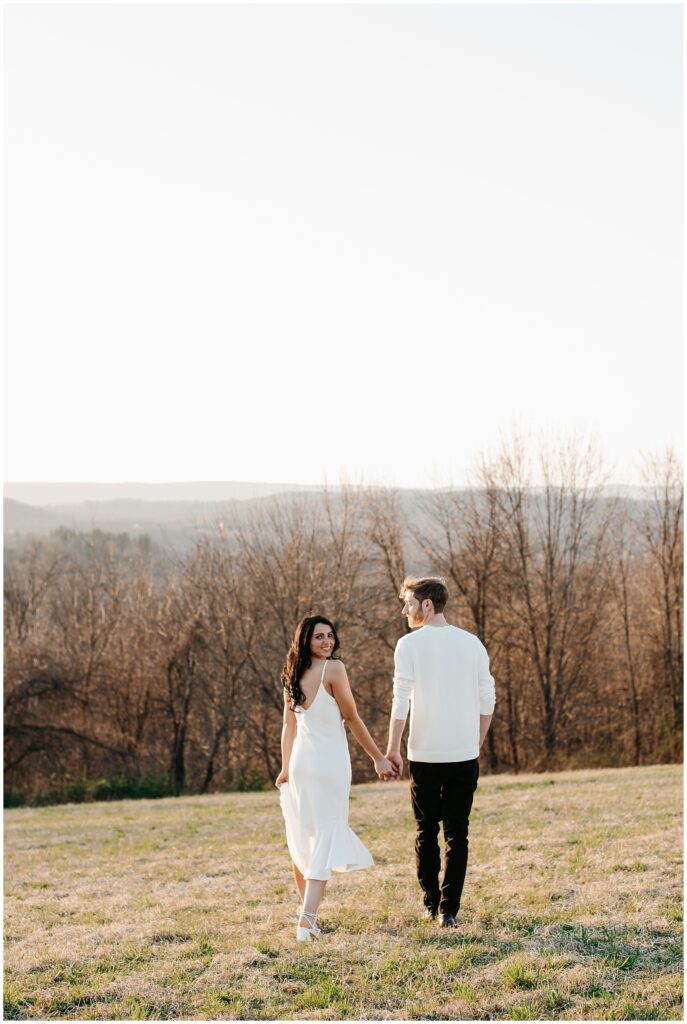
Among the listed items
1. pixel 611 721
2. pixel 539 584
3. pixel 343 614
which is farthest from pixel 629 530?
pixel 343 614

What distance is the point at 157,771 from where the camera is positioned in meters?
37.2

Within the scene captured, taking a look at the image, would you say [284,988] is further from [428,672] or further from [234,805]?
[234,805]

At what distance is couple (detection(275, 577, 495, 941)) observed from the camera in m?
6.59

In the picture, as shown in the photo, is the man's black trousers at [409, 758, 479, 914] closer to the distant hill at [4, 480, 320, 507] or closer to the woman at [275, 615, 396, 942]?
the woman at [275, 615, 396, 942]

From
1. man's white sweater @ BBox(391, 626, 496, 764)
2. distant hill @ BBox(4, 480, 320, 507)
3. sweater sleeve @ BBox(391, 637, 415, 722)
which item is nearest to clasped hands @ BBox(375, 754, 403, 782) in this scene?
man's white sweater @ BBox(391, 626, 496, 764)

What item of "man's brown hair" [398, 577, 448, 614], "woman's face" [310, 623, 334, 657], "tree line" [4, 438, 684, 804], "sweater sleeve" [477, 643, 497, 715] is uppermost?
"man's brown hair" [398, 577, 448, 614]

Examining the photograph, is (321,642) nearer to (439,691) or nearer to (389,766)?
(439,691)

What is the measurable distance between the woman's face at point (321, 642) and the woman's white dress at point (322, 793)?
104 millimetres

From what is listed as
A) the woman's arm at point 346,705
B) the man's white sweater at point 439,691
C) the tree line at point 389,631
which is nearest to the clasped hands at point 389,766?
the woman's arm at point 346,705

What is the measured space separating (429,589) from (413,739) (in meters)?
0.98

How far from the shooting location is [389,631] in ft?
121

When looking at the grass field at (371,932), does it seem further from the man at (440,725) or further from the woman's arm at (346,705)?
the woman's arm at (346,705)


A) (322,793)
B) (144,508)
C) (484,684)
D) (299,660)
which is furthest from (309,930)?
(144,508)

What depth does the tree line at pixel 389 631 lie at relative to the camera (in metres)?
36.4
